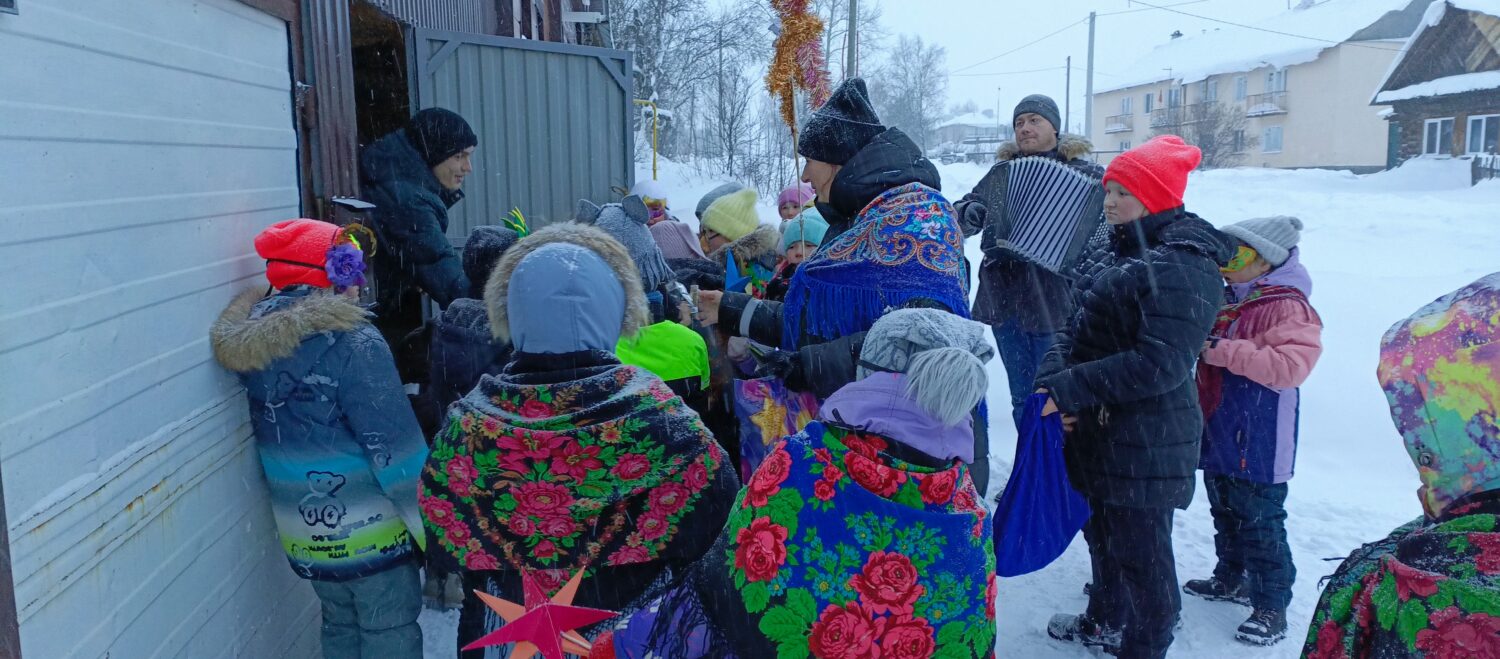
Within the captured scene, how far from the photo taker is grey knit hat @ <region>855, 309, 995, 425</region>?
1.68 metres

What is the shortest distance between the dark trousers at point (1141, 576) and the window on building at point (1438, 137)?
97.4ft

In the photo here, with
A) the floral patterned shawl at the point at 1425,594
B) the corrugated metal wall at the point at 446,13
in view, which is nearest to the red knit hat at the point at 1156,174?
the floral patterned shawl at the point at 1425,594

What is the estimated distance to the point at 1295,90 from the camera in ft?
126

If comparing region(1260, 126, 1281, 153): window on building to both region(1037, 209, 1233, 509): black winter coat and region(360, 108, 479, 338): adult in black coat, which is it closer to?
region(1037, 209, 1233, 509): black winter coat

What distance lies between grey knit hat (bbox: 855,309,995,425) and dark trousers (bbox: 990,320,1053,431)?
9.51 feet

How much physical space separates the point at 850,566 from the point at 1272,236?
2.69 m

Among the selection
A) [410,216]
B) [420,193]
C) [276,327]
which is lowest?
[276,327]

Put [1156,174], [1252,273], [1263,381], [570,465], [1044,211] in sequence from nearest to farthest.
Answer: [570,465], [1156,174], [1263,381], [1252,273], [1044,211]

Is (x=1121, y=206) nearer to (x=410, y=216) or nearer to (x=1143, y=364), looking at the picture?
(x=1143, y=364)

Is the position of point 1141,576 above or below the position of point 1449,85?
below

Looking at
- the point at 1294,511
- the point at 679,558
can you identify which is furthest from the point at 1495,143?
the point at 679,558

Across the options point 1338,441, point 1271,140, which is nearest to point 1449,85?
point 1271,140

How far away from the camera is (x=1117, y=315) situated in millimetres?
2836

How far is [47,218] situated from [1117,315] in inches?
107
